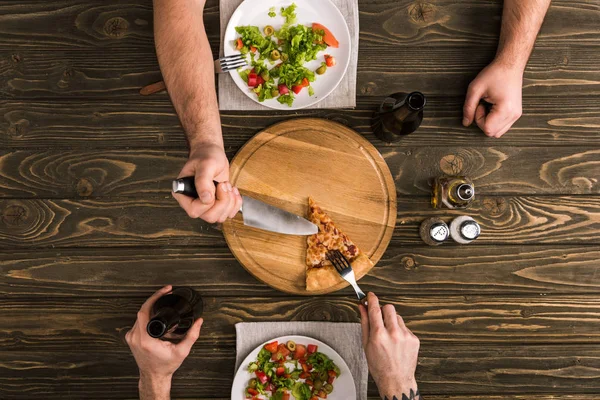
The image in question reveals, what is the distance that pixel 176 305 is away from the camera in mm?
2109

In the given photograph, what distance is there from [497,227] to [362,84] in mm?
976

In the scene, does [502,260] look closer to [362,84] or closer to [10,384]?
[362,84]

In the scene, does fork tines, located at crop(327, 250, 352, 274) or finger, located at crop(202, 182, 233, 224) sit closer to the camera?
finger, located at crop(202, 182, 233, 224)

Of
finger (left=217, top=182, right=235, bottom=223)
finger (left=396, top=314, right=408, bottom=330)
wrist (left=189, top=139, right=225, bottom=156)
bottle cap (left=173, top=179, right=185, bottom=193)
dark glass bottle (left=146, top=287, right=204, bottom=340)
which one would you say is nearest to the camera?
bottle cap (left=173, top=179, right=185, bottom=193)

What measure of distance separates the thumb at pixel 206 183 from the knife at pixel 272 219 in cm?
38

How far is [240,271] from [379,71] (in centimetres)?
121

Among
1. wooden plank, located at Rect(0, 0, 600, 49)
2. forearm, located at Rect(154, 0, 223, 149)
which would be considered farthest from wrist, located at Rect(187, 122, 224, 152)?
wooden plank, located at Rect(0, 0, 600, 49)

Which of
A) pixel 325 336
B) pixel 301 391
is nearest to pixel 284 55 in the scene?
pixel 325 336

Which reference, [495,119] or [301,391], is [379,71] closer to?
[495,119]

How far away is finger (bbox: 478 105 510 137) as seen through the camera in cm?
218

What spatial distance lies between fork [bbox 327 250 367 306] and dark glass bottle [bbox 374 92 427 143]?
62cm

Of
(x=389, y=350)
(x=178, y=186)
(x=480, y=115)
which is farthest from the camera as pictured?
(x=480, y=115)

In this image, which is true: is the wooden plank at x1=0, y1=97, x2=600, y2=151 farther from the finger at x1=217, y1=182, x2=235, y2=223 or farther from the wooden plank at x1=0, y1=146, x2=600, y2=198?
the finger at x1=217, y1=182, x2=235, y2=223

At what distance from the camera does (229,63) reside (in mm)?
2127
